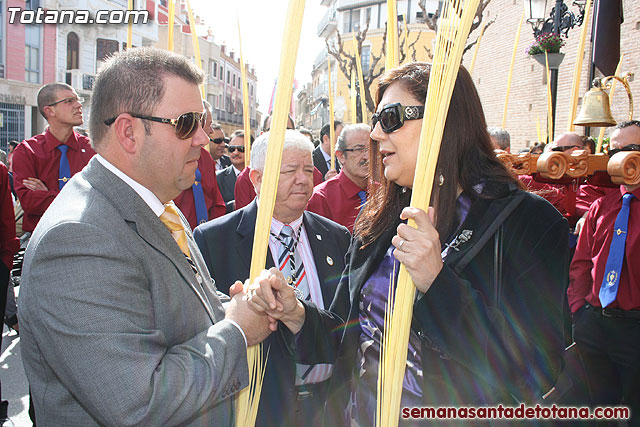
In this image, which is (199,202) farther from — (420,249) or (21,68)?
(21,68)

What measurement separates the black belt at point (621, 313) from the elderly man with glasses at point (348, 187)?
1.75 meters

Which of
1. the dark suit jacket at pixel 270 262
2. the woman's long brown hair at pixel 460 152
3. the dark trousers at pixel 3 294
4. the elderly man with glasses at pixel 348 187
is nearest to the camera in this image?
the woman's long brown hair at pixel 460 152

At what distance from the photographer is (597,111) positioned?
3.23m

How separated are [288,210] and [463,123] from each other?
46.8 inches

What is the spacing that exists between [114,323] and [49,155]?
3.62 meters

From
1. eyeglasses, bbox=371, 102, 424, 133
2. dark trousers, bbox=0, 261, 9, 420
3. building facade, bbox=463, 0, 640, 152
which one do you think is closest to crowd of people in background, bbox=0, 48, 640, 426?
eyeglasses, bbox=371, 102, 424, 133

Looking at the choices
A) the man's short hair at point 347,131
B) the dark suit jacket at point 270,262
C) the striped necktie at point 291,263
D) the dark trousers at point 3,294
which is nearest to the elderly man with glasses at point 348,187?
the man's short hair at point 347,131

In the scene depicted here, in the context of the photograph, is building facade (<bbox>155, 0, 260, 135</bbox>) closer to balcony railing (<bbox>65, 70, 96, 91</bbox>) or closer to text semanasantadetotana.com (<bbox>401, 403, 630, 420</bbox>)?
balcony railing (<bbox>65, 70, 96, 91</bbox>)

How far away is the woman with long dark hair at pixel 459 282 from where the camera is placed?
141cm

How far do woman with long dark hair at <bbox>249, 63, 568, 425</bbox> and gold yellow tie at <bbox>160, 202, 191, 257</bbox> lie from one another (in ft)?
1.26

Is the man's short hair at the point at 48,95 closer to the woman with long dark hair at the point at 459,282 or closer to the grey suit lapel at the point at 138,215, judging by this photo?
the grey suit lapel at the point at 138,215

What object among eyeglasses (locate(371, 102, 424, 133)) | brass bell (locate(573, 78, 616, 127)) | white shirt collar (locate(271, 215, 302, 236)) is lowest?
white shirt collar (locate(271, 215, 302, 236))

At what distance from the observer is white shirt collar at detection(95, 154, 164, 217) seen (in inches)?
59.6

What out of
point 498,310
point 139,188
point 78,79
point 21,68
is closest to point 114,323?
point 139,188
